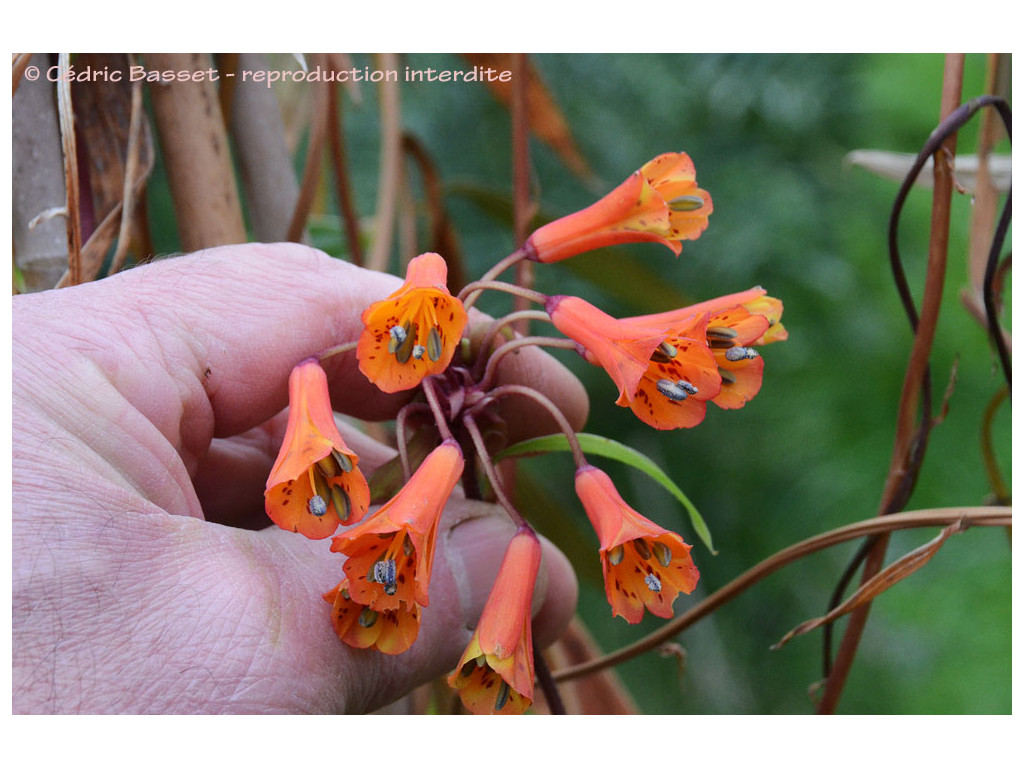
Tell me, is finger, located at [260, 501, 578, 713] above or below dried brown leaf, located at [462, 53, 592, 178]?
below

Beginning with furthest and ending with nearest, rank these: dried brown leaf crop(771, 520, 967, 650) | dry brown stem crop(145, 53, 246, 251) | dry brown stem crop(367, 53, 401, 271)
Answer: dry brown stem crop(367, 53, 401, 271) → dry brown stem crop(145, 53, 246, 251) → dried brown leaf crop(771, 520, 967, 650)

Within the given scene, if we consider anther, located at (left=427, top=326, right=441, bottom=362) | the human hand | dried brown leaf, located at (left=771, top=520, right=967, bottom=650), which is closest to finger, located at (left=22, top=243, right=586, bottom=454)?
the human hand

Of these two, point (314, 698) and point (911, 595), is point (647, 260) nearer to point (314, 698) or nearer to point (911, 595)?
point (911, 595)

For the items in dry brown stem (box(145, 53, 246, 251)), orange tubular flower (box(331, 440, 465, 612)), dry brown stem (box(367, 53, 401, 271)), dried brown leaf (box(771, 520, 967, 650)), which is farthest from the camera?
dry brown stem (box(367, 53, 401, 271))

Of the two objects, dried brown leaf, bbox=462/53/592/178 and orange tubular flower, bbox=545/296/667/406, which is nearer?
orange tubular flower, bbox=545/296/667/406

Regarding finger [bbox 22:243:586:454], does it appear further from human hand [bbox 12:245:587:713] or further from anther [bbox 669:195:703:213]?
anther [bbox 669:195:703:213]

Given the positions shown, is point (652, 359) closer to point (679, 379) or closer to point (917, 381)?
point (679, 379)

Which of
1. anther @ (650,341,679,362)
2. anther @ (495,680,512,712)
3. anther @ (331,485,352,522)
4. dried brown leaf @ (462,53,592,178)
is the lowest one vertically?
anther @ (495,680,512,712)

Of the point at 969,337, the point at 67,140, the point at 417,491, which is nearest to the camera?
the point at 417,491
